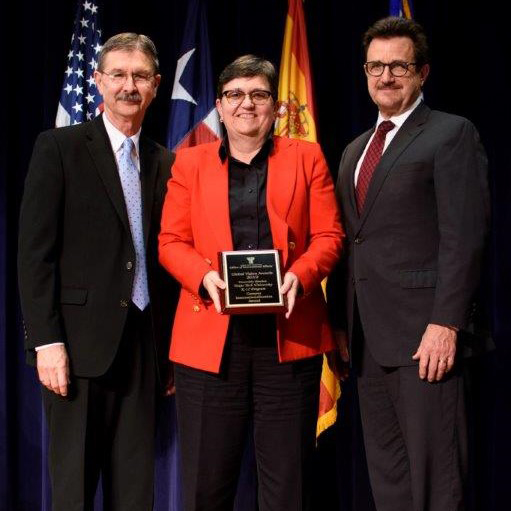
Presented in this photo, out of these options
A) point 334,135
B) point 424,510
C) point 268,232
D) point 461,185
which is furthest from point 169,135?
point 424,510

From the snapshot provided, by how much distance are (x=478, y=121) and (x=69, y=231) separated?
190 centimetres

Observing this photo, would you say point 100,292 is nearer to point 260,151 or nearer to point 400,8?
point 260,151

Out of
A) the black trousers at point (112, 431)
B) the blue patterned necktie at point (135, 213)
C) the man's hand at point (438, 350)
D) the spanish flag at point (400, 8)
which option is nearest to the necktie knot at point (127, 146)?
the blue patterned necktie at point (135, 213)

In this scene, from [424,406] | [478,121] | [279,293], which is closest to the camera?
[279,293]

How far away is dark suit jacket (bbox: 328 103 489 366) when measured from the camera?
7.06ft

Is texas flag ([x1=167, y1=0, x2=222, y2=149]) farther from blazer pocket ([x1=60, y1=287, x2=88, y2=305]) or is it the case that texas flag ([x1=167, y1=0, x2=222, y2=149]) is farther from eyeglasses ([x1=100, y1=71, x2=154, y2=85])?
blazer pocket ([x1=60, y1=287, x2=88, y2=305])

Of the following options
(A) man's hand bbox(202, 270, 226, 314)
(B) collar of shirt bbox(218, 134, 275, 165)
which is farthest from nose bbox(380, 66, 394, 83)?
(A) man's hand bbox(202, 270, 226, 314)

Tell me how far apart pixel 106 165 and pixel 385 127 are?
3.09 ft

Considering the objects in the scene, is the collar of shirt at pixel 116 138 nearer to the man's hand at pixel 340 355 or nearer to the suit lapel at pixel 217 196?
the suit lapel at pixel 217 196

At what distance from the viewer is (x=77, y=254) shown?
238 centimetres

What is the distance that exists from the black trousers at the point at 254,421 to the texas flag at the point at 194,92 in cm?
145

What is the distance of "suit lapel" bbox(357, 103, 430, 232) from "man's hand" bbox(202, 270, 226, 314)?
0.53m

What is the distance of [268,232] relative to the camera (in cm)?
221

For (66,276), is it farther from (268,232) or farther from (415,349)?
(415,349)
